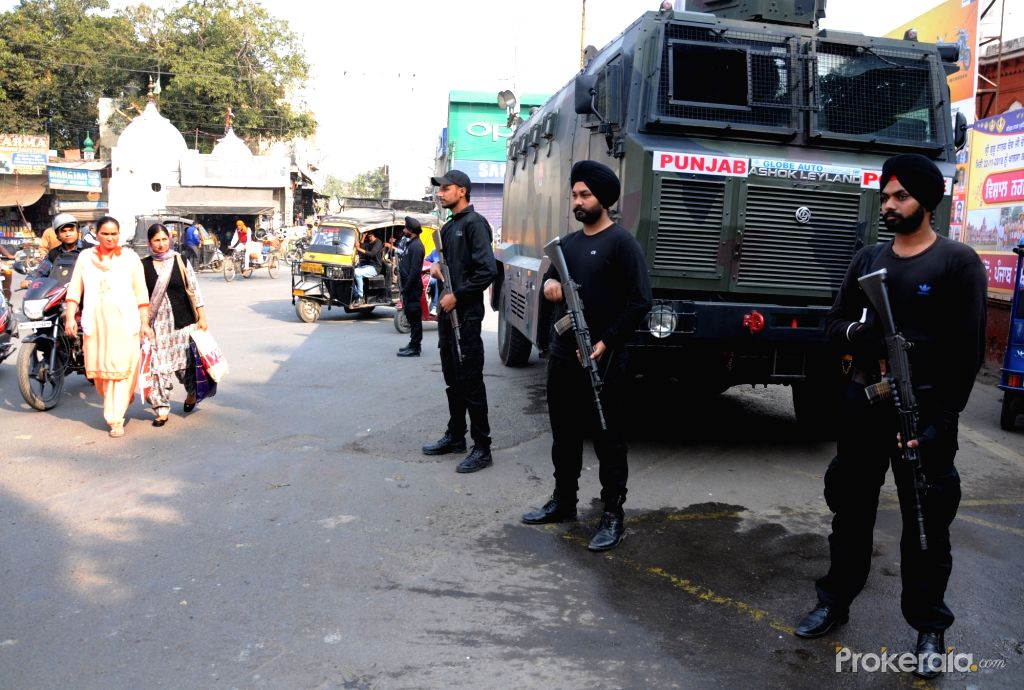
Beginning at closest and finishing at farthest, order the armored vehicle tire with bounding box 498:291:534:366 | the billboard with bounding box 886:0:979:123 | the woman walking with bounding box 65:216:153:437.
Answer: the woman walking with bounding box 65:216:153:437
the armored vehicle tire with bounding box 498:291:534:366
the billboard with bounding box 886:0:979:123

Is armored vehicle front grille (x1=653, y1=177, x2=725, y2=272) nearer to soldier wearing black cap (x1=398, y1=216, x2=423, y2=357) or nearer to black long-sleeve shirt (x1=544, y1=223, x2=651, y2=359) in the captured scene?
black long-sleeve shirt (x1=544, y1=223, x2=651, y2=359)

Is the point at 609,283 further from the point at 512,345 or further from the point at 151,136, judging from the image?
the point at 151,136

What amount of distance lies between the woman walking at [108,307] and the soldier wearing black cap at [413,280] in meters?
5.28

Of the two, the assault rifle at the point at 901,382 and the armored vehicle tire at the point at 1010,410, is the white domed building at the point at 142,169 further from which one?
the assault rifle at the point at 901,382

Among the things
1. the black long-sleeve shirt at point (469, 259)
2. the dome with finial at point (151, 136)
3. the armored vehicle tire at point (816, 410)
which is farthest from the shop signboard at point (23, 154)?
the armored vehicle tire at point (816, 410)

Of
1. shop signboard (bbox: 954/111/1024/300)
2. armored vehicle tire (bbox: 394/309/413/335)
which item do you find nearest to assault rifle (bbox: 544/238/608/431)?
shop signboard (bbox: 954/111/1024/300)

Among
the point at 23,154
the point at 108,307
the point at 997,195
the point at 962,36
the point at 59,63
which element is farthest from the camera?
the point at 59,63

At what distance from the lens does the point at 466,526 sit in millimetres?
4828

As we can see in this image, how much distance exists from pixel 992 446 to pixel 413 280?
298 inches

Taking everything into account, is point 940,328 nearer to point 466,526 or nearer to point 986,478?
point 466,526

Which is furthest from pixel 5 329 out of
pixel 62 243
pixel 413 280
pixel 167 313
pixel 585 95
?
pixel 585 95

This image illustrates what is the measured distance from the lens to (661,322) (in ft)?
19.0

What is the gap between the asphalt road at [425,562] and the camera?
3.23 meters

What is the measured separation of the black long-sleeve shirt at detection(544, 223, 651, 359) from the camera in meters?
4.43
